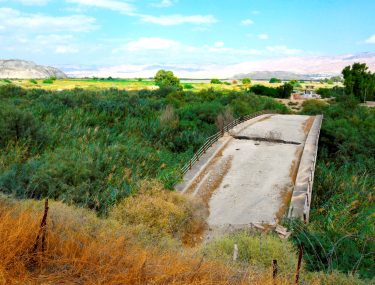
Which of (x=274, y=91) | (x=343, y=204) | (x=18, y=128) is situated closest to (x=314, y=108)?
(x=274, y=91)

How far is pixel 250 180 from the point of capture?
1371cm

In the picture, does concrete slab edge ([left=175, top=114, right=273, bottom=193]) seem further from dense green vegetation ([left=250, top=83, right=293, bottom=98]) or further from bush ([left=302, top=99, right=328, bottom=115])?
dense green vegetation ([left=250, top=83, right=293, bottom=98])

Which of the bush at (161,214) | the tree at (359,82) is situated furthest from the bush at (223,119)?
the tree at (359,82)

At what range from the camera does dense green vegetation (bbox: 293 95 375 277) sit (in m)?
8.59

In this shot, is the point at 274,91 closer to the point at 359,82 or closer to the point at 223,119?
the point at 359,82

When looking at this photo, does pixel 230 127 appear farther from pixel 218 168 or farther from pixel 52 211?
pixel 52 211

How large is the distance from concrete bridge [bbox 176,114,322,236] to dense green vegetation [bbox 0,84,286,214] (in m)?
1.25

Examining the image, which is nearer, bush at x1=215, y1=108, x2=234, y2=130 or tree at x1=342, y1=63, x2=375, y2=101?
bush at x1=215, y1=108, x2=234, y2=130

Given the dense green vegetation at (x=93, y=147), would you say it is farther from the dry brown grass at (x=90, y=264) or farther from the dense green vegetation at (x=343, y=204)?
the dense green vegetation at (x=343, y=204)

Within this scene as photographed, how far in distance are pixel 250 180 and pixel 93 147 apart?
653cm

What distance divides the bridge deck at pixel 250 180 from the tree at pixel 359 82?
50.0 metres

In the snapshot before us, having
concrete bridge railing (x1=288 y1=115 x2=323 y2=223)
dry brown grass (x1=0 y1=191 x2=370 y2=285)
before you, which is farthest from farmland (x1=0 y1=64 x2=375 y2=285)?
concrete bridge railing (x1=288 y1=115 x2=323 y2=223)

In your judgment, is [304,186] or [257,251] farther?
[304,186]

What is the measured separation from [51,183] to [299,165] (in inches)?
359
